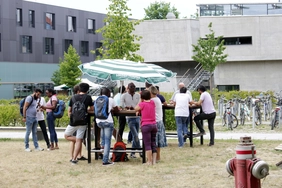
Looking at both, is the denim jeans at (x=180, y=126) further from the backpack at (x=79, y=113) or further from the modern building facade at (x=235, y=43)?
the modern building facade at (x=235, y=43)

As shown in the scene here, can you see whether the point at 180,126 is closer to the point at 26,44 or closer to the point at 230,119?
the point at 230,119

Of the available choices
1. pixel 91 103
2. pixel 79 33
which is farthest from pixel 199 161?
pixel 79 33

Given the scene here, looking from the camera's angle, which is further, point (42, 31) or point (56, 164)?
point (42, 31)

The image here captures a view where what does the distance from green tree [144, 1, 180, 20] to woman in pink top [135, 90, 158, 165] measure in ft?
282

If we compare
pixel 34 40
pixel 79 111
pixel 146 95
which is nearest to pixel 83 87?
pixel 79 111

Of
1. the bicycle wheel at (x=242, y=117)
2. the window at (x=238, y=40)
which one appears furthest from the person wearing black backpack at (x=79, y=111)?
the window at (x=238, y=40)

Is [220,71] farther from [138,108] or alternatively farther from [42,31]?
[138,108]

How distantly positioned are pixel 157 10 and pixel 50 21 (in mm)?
37652

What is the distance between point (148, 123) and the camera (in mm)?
12016

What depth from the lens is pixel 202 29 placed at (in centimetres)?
4969

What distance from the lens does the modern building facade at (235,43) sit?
4919 cm

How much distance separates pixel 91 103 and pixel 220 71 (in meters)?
39.0

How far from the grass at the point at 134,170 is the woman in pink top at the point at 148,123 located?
1.16 feet

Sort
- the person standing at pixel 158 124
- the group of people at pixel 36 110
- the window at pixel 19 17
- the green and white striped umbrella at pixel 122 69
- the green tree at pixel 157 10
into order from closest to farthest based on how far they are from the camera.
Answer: the person standing at pixel 158 124 → the green and white striped umbrella at pixel 122 69 → the group of people at pixel 36 110 → the window at pixel 19 17 → the green tree at pixel 157 10
